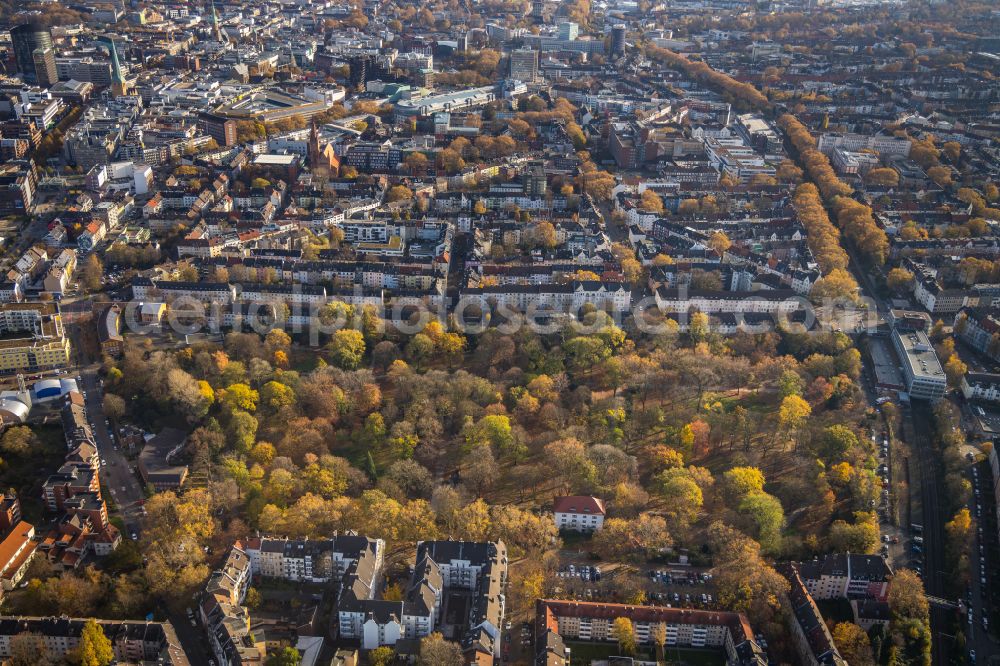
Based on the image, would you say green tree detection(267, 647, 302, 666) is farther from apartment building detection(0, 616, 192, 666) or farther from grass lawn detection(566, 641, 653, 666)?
grass lawn detection(566, 641, 653, 666)

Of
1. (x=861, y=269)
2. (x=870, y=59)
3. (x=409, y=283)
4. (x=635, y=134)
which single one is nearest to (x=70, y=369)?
(x=409, y=283)

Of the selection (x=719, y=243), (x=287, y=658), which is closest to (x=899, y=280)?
(x=719, y=243)

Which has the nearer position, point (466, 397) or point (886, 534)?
point (886, 534)

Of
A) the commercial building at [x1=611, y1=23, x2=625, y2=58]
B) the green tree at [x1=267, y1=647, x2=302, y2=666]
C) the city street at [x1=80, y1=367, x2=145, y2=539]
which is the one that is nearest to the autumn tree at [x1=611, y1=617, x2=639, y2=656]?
the green tree at [x1=267, y1=647, x2=302, y2=666]

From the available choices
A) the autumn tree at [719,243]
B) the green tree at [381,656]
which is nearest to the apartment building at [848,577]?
the green tree at [381,656]

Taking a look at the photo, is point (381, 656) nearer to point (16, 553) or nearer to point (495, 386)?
point (16, 553)

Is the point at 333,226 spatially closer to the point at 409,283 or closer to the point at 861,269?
the point at 409,283
